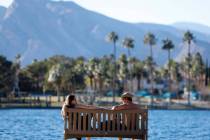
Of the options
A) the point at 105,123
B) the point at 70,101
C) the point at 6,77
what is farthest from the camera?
the point at 6,77

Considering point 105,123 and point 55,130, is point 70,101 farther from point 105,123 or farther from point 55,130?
point 55,130

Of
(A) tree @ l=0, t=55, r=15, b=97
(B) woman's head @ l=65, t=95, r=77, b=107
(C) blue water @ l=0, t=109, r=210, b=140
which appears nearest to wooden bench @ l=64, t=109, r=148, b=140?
(B) woman's head @ l=65, t=95, r=77, b=107

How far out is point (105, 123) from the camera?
26375mm

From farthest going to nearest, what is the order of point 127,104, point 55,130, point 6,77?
1. point 6,77
2. point 55,130
3. point 127,104

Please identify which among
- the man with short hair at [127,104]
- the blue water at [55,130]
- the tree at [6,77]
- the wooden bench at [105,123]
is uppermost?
the tree at [6,77]

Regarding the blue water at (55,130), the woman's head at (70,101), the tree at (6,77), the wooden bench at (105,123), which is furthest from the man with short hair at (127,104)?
the tree at (6,77)

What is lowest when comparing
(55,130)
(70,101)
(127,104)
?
(55,130)

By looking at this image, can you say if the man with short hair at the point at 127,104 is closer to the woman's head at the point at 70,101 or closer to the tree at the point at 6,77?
the woman's head at the point at 70,101

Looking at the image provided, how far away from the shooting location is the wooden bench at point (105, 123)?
85.9 ft

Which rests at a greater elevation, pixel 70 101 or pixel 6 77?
pixel 6 77

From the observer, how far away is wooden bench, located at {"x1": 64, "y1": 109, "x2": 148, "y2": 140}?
2617 cm

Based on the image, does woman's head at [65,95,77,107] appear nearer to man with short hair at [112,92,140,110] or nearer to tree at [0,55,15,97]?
man with short hair at [112,92,140,110]

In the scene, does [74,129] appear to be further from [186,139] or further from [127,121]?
[186,139]

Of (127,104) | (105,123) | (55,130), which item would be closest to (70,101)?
(105,123)
